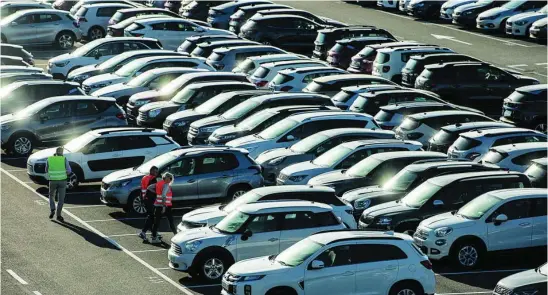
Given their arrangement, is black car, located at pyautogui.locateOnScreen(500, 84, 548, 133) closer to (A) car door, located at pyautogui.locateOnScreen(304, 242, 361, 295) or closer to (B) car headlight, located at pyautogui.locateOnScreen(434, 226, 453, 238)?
(B) car headlight, located at pyautogui.locateOnScreen(434, 226, 453, 238)

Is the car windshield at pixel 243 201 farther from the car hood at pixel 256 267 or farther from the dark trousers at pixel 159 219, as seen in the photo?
the car hood at pixel 256 267

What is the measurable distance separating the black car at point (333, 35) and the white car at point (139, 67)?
5.90 meters

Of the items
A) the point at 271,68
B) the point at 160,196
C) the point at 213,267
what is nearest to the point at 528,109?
the point at 271,68

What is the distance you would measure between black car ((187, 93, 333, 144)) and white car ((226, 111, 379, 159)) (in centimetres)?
176

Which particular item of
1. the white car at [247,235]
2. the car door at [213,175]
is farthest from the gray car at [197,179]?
the white car at [247,235]

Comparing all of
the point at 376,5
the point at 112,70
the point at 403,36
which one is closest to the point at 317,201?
Result: the point at 112,70

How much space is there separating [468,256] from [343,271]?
13.5 ft

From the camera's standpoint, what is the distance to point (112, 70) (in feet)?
138

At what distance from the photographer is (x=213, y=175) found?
28859 millimetres

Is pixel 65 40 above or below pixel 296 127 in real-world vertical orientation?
below

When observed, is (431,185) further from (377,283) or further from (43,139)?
(43,139)

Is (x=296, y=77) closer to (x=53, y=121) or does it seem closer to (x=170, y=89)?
(x=170, y=89)

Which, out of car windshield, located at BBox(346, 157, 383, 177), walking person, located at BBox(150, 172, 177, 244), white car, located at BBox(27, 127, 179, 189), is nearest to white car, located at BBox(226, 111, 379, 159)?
white car, located at BBox(27, 127, 179, 189)

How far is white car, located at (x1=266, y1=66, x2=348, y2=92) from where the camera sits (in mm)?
38969
